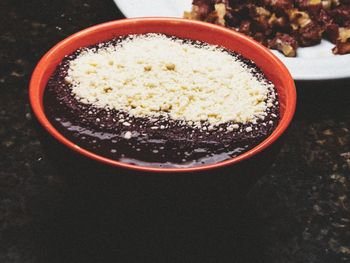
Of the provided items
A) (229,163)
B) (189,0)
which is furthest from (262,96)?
(189,0)

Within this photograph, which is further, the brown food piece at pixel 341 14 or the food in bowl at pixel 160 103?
the brown food piece at pixel 341 14

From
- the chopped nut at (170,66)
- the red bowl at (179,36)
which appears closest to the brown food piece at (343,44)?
the red bowl at (179,36)

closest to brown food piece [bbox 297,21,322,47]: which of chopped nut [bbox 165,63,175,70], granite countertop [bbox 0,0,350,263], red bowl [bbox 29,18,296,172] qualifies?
granite countertop [bbox 0,0,350,263]

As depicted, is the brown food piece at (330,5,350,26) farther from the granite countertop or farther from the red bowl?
the red bowl

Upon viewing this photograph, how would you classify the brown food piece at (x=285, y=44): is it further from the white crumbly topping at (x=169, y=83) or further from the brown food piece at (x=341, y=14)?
the white crumbly topping at (x=169, y=83)

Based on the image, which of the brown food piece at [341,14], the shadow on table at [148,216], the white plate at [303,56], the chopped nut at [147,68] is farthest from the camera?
the brown food piece at [341,14]

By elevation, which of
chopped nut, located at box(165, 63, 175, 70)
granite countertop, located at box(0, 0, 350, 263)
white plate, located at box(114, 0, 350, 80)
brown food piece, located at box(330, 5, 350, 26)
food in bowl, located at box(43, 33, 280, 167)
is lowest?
granite countertop, located at box(0, 0, 350, 263)

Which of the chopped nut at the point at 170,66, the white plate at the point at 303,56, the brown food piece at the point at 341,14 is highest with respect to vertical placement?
the chopped nut at the point at 170,66
